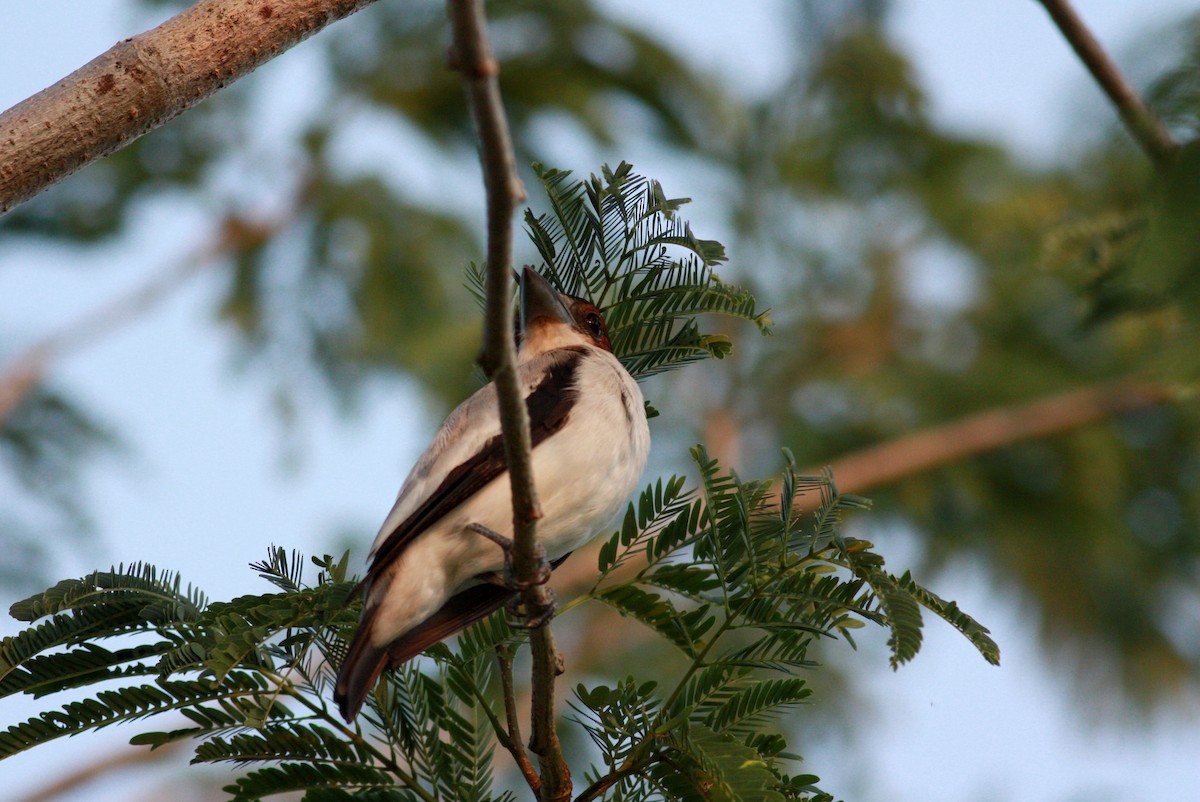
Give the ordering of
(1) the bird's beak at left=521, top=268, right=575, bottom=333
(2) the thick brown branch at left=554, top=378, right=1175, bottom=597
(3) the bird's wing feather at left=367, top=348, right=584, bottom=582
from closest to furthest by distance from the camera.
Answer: (3) the bird's wing feather at left=367, top=348, right=584, bottom=582
(1) the bird's beak at left=521, top=268, right=575, bottom=333
(2) the thick brown branch at left=554, top=378, right=1175, bottom=597

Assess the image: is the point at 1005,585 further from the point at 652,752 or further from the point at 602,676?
the point at 652,752

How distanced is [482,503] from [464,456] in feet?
0.57

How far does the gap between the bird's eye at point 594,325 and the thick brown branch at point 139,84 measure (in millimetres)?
1585

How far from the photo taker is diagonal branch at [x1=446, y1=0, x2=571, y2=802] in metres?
1.90

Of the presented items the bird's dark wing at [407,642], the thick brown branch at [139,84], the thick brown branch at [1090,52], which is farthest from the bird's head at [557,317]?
the thick brown branch at [1090,52]

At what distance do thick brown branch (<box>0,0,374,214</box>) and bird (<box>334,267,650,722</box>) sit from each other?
121 centimetres

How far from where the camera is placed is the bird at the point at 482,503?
10.9ft

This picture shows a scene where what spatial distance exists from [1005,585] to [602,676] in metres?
3.74

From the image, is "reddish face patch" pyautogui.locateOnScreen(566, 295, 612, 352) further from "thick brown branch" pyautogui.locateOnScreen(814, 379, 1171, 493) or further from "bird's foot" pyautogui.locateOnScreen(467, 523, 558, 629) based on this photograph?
"thick brown branch" pyautogui.locateOnScreen(814, 379, 1171, 493)

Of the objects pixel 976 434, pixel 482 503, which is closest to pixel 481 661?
pixel 482 503

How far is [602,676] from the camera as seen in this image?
8.04 metres

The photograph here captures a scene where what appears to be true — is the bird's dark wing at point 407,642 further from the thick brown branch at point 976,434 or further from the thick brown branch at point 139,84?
the thick brown branch at point 976,434

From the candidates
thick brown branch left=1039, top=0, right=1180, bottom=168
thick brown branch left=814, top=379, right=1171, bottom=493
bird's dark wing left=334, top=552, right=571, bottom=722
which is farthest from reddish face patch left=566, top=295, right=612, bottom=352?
thick brown branch left=814, top=379, right=1171, bottom=493

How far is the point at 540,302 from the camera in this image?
14.5ft
